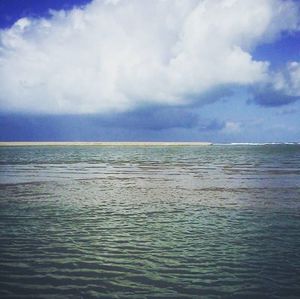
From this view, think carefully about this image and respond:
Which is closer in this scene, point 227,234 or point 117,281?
point 117,281

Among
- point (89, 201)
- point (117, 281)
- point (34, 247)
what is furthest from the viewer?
point (89, 201)

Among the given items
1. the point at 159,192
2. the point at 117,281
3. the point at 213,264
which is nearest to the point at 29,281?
the point at 117,281

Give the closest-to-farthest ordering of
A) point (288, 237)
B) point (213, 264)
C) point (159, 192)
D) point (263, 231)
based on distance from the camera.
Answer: point (213, 264) < point (288, 237) < point (263, 231) < point (159, 192)

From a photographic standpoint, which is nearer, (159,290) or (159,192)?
(159,290)

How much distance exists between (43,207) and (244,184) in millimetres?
18813

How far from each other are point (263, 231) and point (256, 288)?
5946 millimetres

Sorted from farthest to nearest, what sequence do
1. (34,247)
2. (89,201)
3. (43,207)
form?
(89,201), (43,207), (34,247)

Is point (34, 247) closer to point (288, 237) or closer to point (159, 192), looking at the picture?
point (288, 237)

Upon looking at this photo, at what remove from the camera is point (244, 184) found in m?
32.6

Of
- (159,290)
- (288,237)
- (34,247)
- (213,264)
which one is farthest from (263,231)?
(34,247)

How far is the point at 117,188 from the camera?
98.1ft

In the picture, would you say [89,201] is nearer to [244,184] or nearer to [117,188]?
[117,188]

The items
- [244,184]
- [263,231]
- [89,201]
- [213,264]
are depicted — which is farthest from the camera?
[244,184]

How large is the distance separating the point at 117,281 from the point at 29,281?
2325 millimetres
